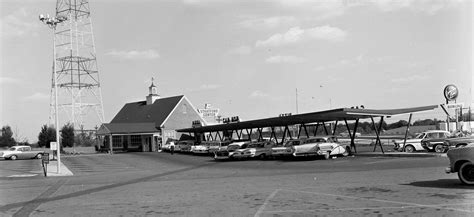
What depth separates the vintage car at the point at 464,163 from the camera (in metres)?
13.9

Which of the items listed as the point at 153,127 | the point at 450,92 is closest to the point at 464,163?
the point at 450,92

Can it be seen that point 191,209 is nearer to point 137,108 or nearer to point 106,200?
point 106,200

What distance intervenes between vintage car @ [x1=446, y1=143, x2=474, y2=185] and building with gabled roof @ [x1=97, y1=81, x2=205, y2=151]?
57.0 meters

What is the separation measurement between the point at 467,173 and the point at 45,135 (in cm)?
7526

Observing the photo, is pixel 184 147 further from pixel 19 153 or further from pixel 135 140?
pixel 19 153

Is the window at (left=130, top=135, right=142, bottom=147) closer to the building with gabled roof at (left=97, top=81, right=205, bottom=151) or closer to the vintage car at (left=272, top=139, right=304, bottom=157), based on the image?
the building with gabled roof at (left=97, top=81, right=205, bottom=151)

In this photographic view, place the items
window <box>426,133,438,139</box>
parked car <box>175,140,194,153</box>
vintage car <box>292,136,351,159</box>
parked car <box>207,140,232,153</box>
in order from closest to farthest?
vintage car <box>292,136,351,159</box>
window <box>426,133,438,139</box>
parked car <box>207,140,232,153</box>
parked car <box>175,140,194,153</box>

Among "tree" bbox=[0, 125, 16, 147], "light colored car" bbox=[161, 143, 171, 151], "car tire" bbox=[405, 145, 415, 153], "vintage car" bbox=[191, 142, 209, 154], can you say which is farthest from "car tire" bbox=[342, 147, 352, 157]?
"tree" bbox=[0, 125, 16, 147]

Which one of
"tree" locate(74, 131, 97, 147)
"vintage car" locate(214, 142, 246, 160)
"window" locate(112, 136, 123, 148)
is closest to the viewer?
"vintage car" locate(214, 142, 246, 160)

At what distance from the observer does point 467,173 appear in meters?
14.0

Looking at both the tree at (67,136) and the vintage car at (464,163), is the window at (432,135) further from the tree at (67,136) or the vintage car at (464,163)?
the tree at (67,136)

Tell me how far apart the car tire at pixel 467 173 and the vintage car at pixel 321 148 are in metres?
17.9

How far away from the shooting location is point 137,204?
43.0ft

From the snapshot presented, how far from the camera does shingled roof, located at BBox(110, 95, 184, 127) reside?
74.3 metres
